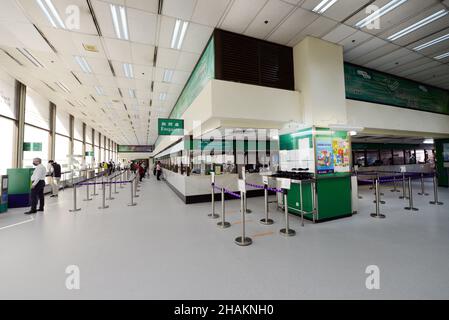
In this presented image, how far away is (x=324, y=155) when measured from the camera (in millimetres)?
4297

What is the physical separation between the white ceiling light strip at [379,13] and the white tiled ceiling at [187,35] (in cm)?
13

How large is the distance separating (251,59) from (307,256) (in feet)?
14.3

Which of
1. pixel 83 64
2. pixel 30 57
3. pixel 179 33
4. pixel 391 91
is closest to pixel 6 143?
pixel 30 57

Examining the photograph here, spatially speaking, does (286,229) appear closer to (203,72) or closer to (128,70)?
(203,72)

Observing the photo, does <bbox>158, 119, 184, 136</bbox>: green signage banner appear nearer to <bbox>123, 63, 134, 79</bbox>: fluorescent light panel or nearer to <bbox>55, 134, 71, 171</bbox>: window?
<bbox>123, 63, 134, 79</bbox>: fluorescent light panel

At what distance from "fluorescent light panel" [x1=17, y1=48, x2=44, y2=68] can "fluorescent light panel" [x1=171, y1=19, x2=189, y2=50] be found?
3.98 metres

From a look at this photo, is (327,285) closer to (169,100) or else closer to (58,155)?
(169,100)

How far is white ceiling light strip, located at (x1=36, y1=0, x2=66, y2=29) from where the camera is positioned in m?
3.37

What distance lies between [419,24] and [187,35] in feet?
17.2

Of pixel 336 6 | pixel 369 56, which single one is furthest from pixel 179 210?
pixel 369 56

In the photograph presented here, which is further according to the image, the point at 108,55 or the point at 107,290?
the point at 108,55

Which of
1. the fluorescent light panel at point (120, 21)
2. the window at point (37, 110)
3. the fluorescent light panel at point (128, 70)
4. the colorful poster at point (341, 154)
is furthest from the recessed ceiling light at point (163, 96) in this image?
the colorful poster at point (341, 154)

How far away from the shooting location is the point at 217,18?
3855 millimetres

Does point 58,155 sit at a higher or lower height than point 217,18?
lower
